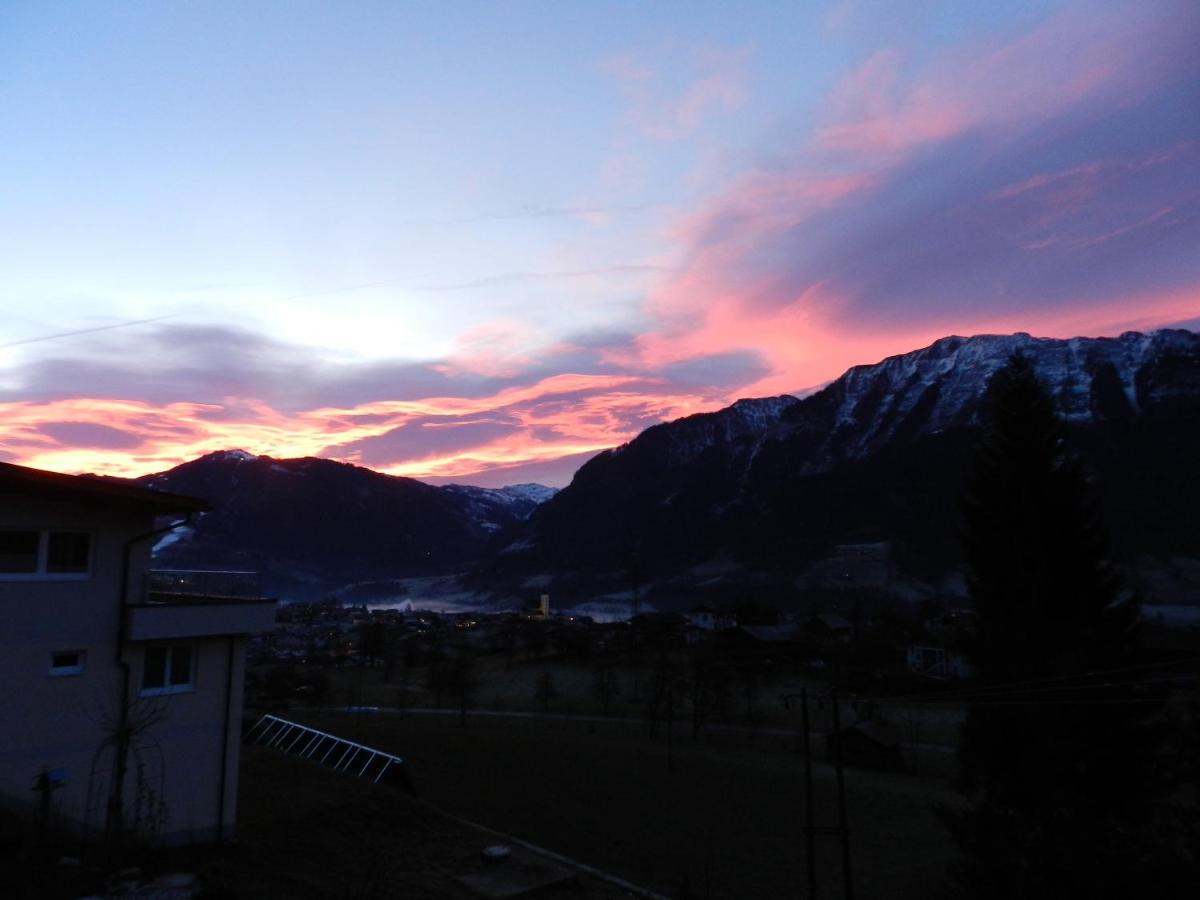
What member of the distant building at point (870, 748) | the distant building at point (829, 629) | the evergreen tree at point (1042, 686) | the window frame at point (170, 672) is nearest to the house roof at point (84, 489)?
the window frame at point (170, 672)

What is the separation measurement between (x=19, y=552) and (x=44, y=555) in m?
0.38

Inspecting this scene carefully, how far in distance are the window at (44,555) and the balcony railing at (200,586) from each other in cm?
208

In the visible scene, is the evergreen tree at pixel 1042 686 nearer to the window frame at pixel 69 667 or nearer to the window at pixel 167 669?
the window at pixel 167 669

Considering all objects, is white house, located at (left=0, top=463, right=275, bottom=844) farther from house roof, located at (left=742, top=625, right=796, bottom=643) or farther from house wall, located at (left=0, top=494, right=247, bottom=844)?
house roof, located at (left=742, top=625, right=796, bottom=643)

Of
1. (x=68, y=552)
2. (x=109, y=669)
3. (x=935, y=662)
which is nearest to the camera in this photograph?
(x=68, y=552)

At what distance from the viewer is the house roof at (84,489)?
550 inches

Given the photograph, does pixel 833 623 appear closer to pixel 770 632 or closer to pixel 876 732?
pixel 770 632

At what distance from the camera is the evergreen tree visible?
61.4 ft

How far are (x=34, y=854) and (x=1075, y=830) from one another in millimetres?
20095

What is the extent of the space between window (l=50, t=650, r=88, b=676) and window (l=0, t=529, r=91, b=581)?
137 centimetres

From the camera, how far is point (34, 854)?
36.2ft

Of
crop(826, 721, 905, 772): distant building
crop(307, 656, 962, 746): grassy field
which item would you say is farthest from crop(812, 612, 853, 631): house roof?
Result: crop(826, 721, 905, 772): distant building

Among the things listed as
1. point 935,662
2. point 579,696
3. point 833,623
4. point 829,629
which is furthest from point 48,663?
point 833,623

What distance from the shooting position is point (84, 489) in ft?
48.6
